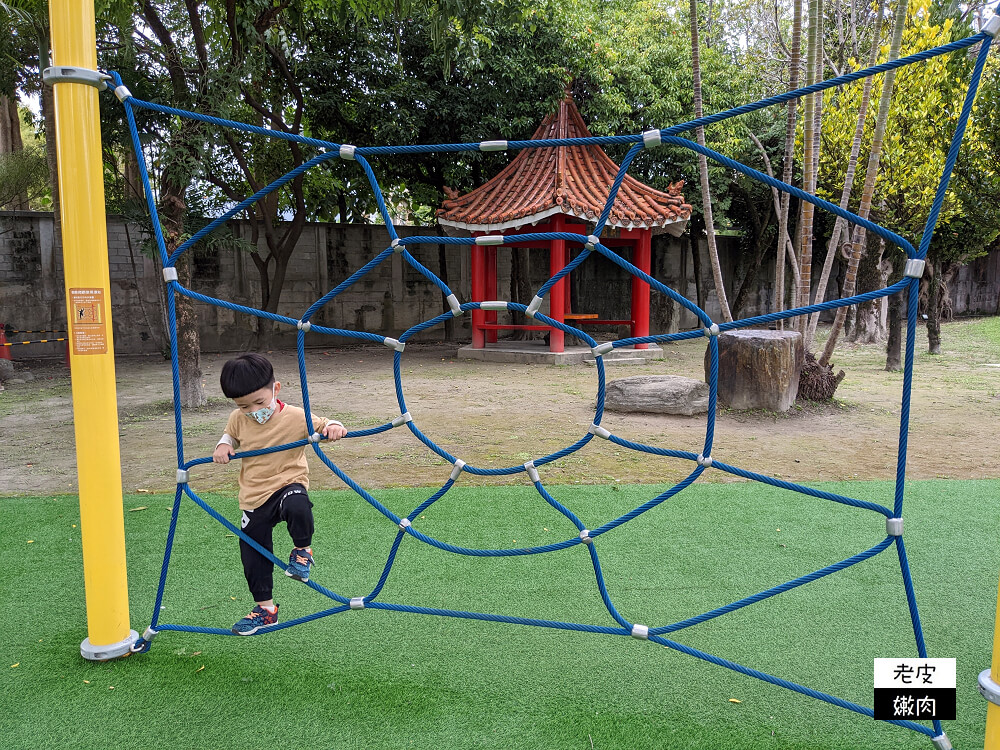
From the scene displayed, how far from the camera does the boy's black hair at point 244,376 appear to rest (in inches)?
76.1

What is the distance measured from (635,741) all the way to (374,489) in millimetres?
2267

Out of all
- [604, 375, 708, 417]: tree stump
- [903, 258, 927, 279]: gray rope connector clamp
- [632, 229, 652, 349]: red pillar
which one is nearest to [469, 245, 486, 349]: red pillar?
[632, 229, 652, 349]: red pillar

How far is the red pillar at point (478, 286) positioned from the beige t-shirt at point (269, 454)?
7470 millimetres

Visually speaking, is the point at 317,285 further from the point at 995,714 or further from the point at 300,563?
the point at 995,714

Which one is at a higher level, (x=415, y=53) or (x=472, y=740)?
(x=415, y=53)

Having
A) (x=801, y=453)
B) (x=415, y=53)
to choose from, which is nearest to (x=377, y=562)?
(x=801, y=453)

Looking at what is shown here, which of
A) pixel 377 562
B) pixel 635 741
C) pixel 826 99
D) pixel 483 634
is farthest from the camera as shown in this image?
pixel 826 99

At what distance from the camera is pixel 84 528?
77.0 inches

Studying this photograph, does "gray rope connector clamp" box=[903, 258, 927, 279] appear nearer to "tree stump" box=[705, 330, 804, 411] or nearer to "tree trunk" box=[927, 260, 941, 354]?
"tree stump" box=[705, 330, 804, 411]

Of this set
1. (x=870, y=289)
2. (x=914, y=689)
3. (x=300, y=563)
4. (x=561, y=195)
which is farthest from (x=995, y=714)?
(x=870, y=289)

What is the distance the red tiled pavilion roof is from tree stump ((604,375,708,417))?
328 cm

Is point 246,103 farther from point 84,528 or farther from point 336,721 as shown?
point 336,721

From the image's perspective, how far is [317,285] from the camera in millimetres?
11156

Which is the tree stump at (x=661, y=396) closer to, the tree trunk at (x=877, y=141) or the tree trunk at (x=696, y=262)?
the tree trunk at (x=877, y=141)
